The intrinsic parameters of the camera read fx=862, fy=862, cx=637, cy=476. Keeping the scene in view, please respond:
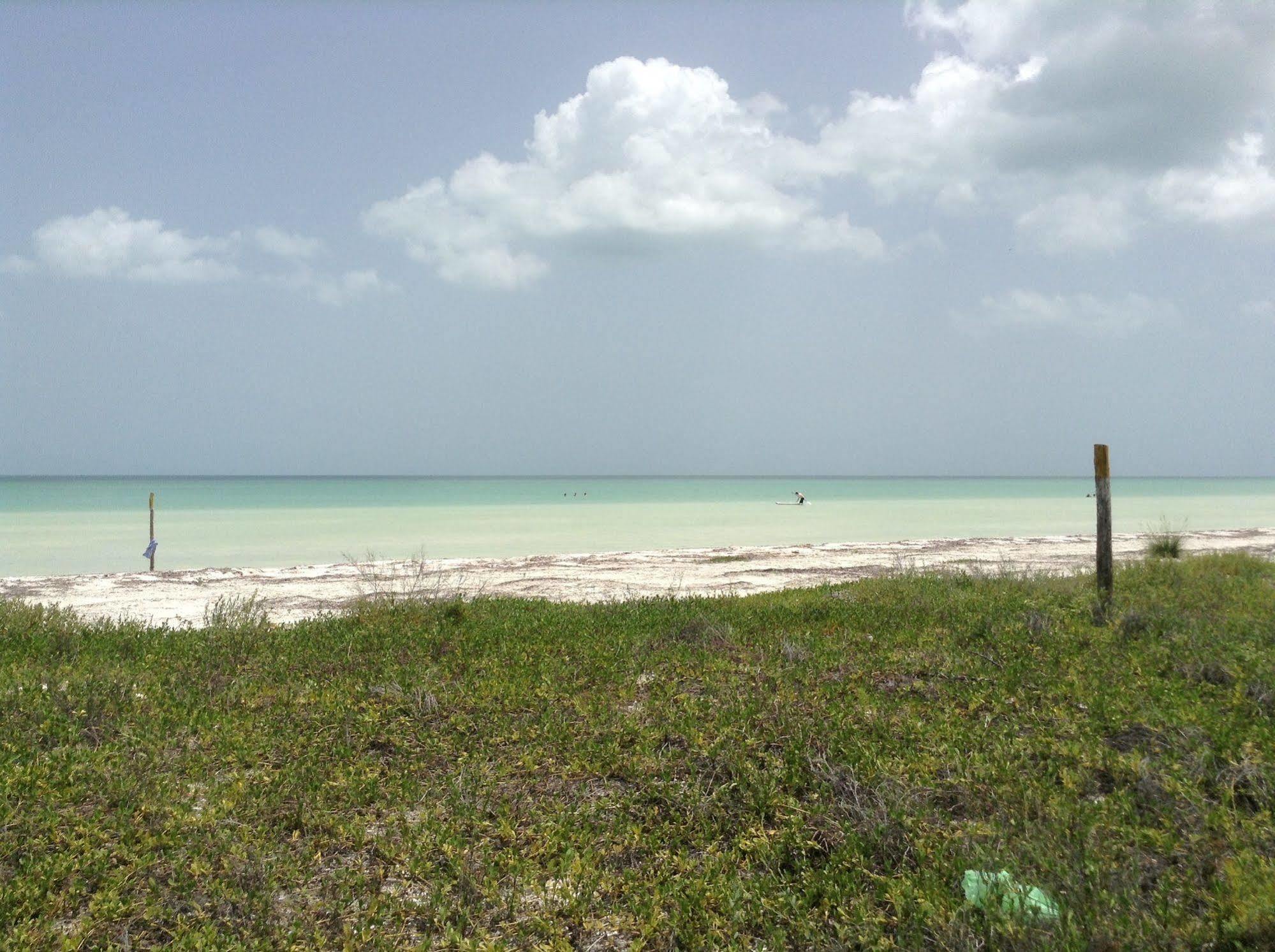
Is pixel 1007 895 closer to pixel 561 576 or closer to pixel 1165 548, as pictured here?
pixel 561 576

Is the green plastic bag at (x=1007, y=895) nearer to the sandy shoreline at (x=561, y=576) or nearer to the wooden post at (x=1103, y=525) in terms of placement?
the wooden post at (x=1103, y=525)

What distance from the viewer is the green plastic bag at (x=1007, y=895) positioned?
159 inches

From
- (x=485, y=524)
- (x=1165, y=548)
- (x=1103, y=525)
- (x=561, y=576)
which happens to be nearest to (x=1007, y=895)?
(x=1103, y=525)

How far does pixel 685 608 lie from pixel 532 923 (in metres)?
7.57

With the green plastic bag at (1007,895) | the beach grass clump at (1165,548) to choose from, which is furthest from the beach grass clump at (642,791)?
the beach grass clump at (1165,548)

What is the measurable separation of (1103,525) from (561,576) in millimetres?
11921

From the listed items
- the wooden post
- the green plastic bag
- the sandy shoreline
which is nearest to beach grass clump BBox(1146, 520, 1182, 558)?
the sandy shoreline

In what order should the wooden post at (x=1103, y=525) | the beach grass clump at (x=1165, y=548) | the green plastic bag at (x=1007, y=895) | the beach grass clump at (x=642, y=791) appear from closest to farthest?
the green plastic bag at (x=1007, y=895) < the beach grass clump at (x=642, y=791) < the wooden post at (x=1103, y=525) < the beach grass clump at (x=1165, y=548)

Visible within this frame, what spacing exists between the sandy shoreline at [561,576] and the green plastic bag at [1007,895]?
10037 millimetres

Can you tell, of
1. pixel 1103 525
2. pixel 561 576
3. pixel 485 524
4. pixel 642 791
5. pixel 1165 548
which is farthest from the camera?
pixel 485 524

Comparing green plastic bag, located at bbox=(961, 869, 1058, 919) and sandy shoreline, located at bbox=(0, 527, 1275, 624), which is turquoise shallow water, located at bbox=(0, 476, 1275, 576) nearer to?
sandy shoreline, located at bbox=(0, 527, 1275, 624)

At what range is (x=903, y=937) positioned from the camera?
4129 mm

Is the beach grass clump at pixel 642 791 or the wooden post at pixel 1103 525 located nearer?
the beach grass clump at pixel 642 791

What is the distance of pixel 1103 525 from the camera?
12.2 m
